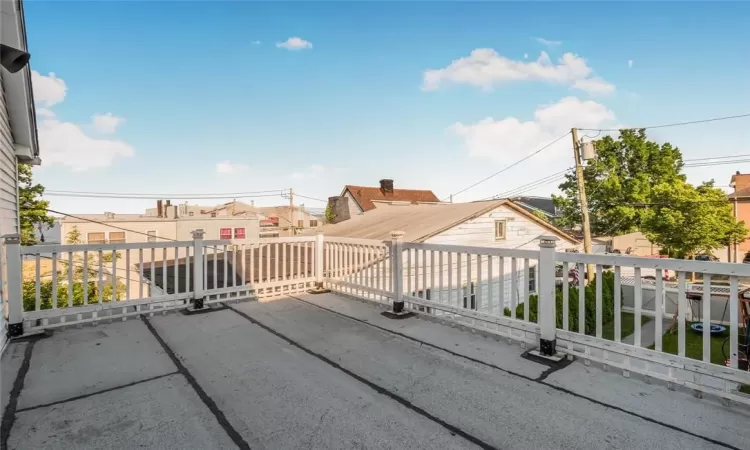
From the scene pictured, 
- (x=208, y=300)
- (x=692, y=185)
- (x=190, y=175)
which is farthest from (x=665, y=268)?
(x=190, y=175)

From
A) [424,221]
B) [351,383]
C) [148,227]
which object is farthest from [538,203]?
[351,383]

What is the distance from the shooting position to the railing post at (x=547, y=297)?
2.97m

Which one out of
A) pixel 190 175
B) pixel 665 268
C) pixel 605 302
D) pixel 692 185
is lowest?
pixel 605 302

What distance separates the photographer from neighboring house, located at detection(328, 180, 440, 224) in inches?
1084

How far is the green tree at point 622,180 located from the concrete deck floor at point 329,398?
23669 millimetres

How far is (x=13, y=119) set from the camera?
520 centimetres

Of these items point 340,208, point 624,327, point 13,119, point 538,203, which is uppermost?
point 538,203

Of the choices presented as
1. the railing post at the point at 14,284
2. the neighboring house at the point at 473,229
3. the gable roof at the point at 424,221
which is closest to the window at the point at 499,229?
the neighboring house at the point at 473,229

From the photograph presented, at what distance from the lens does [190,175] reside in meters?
30.5

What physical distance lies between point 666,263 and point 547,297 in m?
0.87

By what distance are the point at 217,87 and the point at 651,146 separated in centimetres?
2580

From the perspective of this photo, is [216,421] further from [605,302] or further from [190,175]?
[190,175]

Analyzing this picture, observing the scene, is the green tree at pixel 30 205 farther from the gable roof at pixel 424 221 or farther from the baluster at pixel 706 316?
the baluster at pixel 706 316

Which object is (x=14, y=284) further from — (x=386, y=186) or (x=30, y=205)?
(x=386, y=186)
